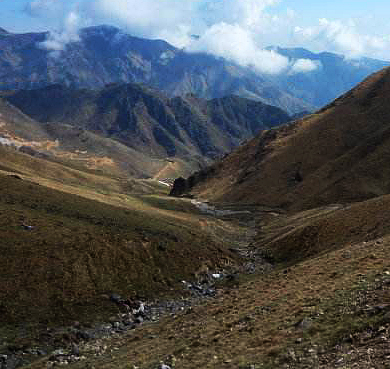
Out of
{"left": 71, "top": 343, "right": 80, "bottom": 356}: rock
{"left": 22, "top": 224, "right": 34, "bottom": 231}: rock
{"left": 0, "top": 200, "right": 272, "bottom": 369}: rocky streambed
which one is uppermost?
{"left": 22, "top": 224, "right": 34, "bottom": 231}: rock

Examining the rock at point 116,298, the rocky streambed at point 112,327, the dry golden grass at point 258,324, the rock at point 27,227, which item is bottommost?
the rocky streambed at point 112,327

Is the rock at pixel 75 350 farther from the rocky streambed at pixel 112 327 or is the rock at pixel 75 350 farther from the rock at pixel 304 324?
the rock at pixel 304 324

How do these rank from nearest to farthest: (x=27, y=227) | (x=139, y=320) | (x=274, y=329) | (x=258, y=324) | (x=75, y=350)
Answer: (x=274, y=329) < (x=258, y=324) < (x=75, y=350) < (x=139, y=320) < (x=27, y=227)

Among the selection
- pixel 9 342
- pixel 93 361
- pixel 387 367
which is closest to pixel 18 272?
pixel 9 342

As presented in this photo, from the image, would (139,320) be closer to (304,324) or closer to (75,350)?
(75,350)

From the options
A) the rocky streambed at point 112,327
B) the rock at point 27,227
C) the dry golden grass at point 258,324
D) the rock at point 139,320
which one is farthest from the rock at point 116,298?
the rock at point 27,227

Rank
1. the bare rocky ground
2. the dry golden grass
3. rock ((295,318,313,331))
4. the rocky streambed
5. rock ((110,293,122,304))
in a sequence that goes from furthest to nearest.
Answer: rock ((110,293,122,304)) < the rocky streambed < rock ((295,318,313,331)) < the dry golden grass < the bare rocky ground

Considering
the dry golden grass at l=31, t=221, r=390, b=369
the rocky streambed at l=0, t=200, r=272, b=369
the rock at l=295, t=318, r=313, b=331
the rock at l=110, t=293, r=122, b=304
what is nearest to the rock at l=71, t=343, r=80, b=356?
the rocky streambed at l=0, t=200, r=272, b=369

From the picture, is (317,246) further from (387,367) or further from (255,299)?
(387,367)

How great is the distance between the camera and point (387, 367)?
18047mm

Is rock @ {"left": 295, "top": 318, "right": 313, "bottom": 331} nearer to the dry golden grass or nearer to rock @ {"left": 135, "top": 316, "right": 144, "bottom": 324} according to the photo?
the dry golden grass

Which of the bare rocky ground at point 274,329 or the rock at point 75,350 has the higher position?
the bare rocky ground at point 274,329

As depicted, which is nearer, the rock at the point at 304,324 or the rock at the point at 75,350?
the rock at the point at 304,324

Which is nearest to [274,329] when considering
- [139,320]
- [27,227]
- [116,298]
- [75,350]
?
[75,350]
